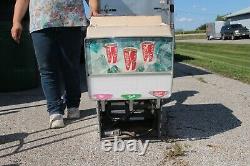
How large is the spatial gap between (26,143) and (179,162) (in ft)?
5.96

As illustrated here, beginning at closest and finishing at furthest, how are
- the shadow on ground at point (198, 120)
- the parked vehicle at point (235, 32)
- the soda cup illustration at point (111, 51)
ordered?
the soda cup illustration at point (111, 51) < the shadow on ground at point (198, 120) < the parked vehicle at point (235, 32)

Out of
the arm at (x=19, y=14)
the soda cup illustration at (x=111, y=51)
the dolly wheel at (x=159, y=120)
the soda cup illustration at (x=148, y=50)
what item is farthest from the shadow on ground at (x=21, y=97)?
the soda cup illustration at (x=148, y=50)

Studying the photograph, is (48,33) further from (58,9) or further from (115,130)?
(115,130)

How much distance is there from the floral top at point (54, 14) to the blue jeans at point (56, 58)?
0.30ft

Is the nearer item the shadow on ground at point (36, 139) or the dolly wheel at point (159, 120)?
the shadow on ground at point (36, 139)

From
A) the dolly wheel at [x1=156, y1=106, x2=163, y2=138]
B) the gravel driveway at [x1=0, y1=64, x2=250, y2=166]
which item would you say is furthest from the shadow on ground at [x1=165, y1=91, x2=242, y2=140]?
the dolly wheel at [x1=156, y1=106, x2=163, y2=138]

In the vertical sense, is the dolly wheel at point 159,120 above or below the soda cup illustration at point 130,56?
below

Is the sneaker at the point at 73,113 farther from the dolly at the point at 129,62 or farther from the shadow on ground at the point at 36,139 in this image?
the dolly at the point at 129,62

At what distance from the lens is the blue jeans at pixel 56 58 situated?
607cm

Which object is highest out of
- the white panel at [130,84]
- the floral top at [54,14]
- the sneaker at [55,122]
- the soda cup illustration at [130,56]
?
the floral top at [54,14]

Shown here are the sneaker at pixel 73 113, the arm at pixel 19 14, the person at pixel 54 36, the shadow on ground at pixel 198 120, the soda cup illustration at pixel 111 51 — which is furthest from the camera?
the sneaker at pixel 73 113

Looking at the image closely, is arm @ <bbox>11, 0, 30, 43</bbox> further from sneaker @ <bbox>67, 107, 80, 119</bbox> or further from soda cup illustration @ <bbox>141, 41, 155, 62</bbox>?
soda cup illustration @ <bbox>141, 41, 155, 62</bbox>

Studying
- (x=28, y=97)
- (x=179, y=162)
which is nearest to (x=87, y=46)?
(x=179, y=162)

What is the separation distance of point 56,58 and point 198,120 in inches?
80.6
